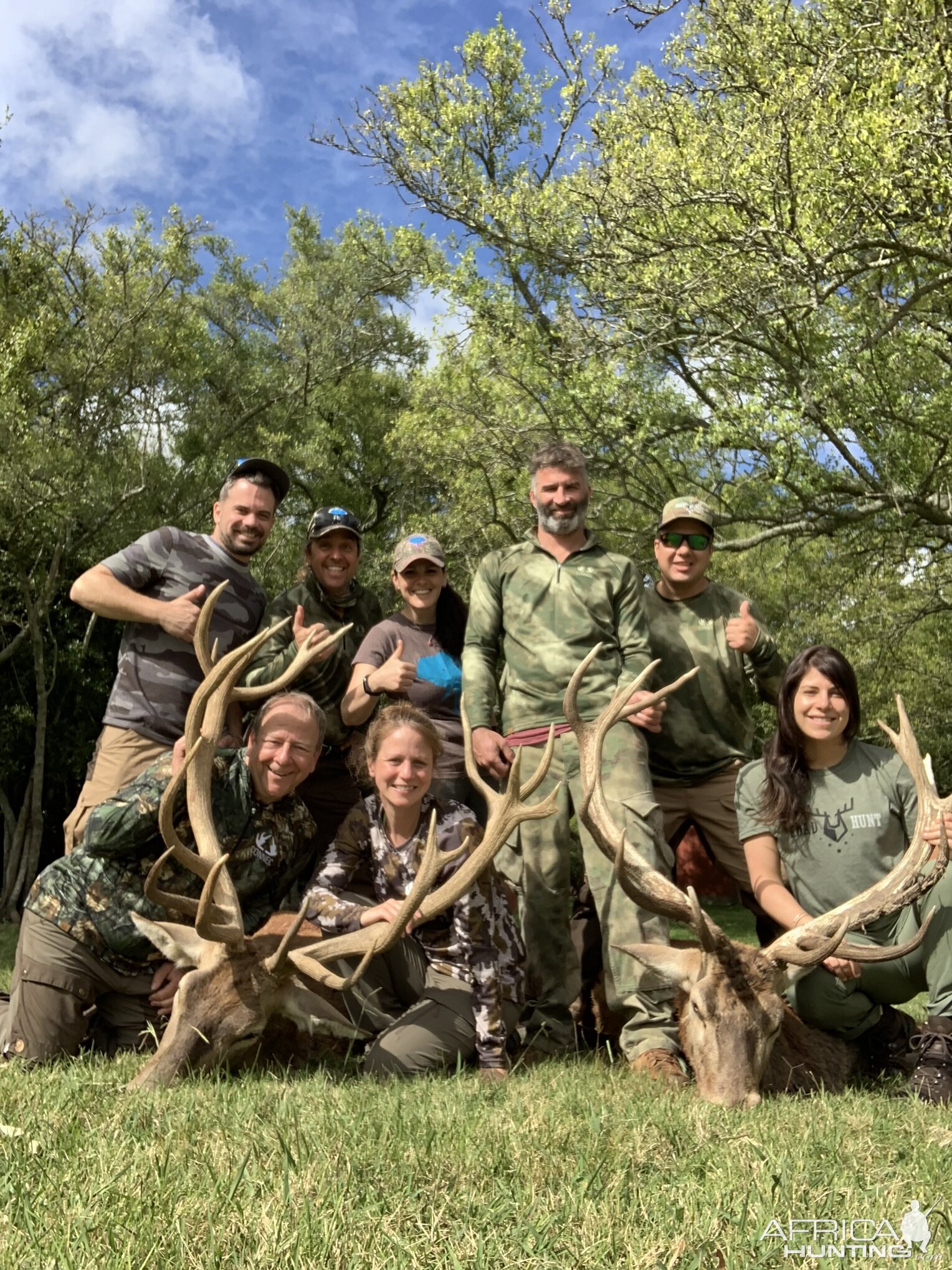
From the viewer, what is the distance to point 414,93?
20.7m

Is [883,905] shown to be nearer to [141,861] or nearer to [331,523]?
[141,861]

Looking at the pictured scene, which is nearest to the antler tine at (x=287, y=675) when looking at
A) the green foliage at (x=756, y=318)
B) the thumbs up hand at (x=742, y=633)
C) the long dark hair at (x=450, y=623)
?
the long dark hair at (x=450, y=623)

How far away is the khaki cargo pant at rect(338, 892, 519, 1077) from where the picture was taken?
15.9 feet

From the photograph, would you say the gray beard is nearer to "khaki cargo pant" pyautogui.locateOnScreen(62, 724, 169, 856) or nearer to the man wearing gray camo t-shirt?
the man wearing gray camo t-shirt

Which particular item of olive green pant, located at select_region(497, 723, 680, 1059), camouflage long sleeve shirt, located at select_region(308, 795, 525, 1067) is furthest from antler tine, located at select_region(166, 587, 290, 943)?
olive green pant, located at select_region(497, 723, 680, 1059)

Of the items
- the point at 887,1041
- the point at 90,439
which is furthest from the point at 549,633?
the point at 90,439

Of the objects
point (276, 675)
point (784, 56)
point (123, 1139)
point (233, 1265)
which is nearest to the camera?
point (233, 1265)

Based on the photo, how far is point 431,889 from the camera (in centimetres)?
490

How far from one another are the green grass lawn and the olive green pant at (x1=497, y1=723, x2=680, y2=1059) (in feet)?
3.67

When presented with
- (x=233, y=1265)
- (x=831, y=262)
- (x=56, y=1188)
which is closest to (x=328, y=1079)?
(x=56, y=1188)

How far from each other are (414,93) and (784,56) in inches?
446

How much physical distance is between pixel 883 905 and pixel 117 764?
3.74m

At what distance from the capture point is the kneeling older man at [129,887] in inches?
196

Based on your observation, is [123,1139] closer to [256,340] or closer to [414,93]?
[414,93]
